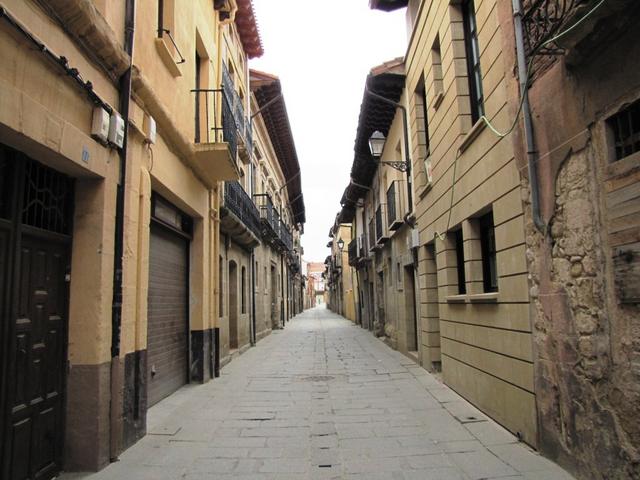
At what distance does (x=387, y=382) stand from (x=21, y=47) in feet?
23.6

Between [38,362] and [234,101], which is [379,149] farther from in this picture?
[38,362]

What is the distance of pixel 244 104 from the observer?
47.6 feet

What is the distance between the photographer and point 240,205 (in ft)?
43.2

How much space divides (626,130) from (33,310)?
4.59m

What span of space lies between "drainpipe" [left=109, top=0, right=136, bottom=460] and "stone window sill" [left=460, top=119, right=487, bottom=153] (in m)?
3.96

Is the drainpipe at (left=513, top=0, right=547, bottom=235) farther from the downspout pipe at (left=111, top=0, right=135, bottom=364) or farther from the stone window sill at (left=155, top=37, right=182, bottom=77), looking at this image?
the stone window sill at (left=155, top=37, right=182, bottom=77)

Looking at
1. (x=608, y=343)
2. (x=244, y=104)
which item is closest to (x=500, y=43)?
(x=608, y=343)

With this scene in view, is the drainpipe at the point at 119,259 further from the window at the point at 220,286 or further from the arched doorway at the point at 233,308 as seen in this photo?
the arched doorway at the point at 233,308

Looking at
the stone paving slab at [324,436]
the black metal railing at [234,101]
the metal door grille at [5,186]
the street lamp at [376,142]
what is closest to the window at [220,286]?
the stone paving slab at [324,436]

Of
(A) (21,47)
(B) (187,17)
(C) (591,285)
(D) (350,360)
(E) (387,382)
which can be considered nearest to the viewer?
(A) (21,47)

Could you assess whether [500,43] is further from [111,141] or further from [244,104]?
[244,104]

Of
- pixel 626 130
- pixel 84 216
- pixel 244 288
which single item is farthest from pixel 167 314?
pixel 244 288

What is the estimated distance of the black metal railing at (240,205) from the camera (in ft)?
38.1

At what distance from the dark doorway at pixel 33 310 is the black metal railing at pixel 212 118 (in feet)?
13.8
